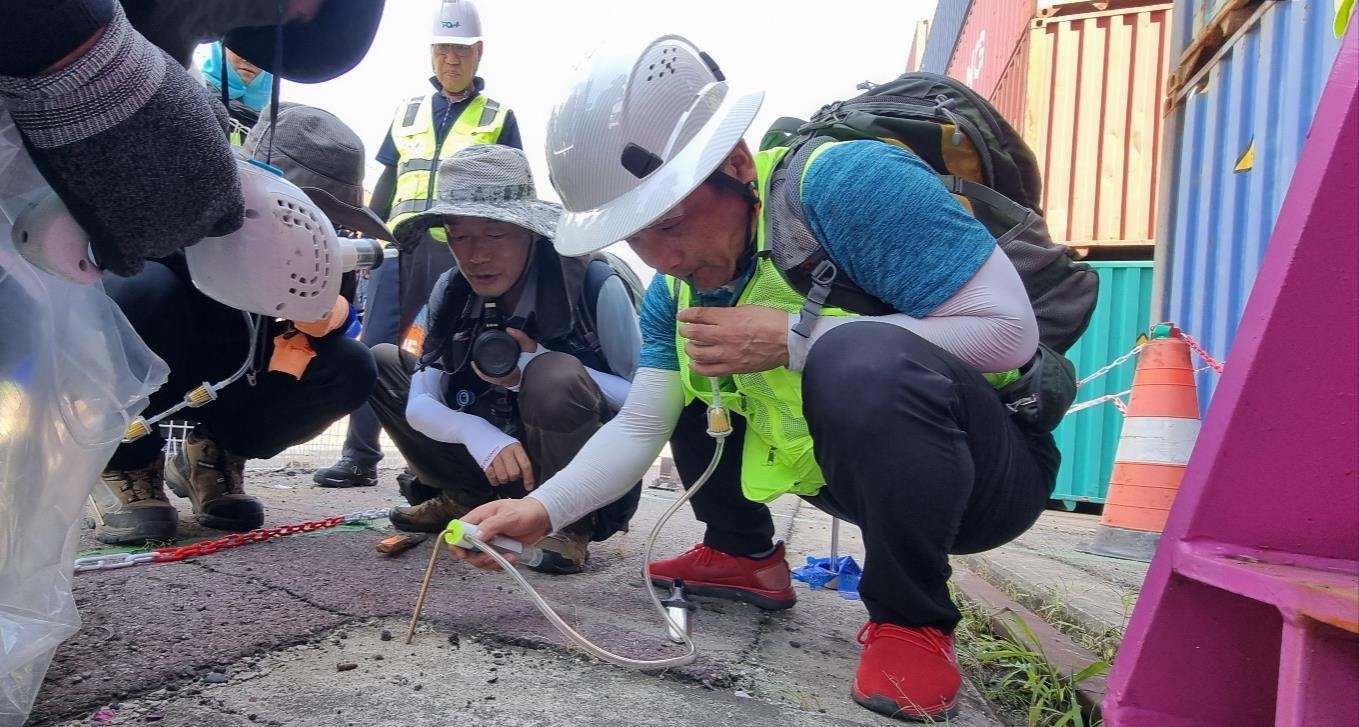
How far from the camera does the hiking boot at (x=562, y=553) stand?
2129 mm

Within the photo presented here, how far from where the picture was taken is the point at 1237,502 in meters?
0.80

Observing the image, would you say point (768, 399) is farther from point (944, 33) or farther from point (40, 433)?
point (944, 33)

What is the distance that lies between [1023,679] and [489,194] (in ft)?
5.90

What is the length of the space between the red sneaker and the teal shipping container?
4.87 metres

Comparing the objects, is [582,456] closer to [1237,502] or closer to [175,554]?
[175,554]

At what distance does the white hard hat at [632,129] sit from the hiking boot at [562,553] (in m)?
0.86

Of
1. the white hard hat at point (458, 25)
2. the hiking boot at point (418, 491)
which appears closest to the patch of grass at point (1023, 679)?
the hiking boot at point (418, 491)

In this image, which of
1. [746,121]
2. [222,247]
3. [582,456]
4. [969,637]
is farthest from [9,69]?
[969,637]

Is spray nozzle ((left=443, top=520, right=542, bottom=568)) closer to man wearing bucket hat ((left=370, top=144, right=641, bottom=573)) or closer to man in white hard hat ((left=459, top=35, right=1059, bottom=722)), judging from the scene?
man in white hard hat ((left=459, top=35, right=1059, bottom=722))

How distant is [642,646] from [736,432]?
61cm

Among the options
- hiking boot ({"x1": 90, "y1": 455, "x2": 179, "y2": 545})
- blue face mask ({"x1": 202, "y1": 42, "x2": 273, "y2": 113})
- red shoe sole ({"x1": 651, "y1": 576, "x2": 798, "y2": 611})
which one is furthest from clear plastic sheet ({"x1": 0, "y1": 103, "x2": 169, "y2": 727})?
Result: blue face mask ({"x1": 202, "y1": 42, "x2": 273, "y2": 113})

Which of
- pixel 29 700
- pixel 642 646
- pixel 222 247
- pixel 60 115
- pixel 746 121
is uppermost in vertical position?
pixel 746 121

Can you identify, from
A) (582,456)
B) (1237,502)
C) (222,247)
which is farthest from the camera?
(582,456)

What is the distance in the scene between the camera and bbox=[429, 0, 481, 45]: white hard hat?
3846mm
